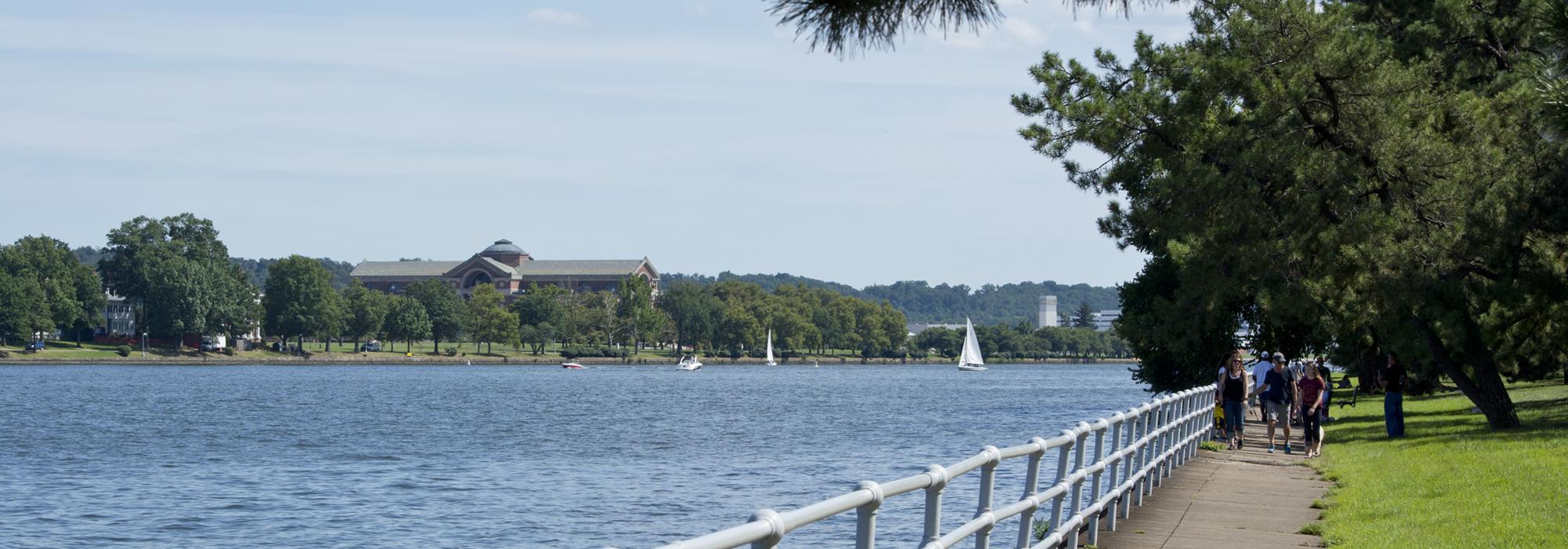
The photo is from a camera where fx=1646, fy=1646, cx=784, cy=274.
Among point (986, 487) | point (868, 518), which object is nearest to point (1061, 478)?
point (986, 487)

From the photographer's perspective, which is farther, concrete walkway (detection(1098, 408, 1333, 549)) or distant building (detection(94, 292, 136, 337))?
distant building (detection(94, 292, 136, 337))

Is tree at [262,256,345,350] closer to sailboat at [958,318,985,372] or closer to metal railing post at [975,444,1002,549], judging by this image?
sailboat at [958,318,985,372]

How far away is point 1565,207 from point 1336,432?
293 inches

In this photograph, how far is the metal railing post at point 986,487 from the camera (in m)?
9.68

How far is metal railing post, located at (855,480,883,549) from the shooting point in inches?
279

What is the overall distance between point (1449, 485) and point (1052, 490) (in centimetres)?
934

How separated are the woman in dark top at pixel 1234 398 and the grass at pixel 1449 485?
1556mm

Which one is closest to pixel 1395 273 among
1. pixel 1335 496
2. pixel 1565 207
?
pixel 1565 207

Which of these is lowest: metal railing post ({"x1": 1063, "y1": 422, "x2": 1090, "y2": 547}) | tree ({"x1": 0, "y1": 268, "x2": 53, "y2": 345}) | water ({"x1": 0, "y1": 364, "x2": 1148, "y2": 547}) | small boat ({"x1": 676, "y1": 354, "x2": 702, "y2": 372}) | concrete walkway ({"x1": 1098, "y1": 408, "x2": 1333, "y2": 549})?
water ({"x1": 0, "y1": 364, "x2": 1148, "y2": 547})

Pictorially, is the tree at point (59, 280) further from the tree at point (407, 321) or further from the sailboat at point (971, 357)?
the sailboat at point (971, 357)

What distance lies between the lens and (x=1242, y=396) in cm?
2733

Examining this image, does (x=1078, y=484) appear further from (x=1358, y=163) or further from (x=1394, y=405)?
(x=1358, y=163)

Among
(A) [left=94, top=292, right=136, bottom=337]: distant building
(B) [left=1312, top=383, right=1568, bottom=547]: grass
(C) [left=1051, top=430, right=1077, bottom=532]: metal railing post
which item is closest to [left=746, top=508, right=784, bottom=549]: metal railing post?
(C) [left=1051, top=430, right=1077, bottom=532]: metal railing post

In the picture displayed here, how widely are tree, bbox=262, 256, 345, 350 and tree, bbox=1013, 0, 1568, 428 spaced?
505 feet
